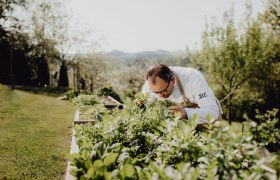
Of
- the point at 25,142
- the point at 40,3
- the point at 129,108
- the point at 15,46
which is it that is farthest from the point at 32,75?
the point at 129,108

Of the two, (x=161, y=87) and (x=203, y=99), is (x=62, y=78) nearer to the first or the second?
(x=161, y=87)

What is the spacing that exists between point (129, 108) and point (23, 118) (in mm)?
8541

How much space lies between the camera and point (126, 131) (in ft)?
11.2

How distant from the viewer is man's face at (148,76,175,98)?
14.5 ft

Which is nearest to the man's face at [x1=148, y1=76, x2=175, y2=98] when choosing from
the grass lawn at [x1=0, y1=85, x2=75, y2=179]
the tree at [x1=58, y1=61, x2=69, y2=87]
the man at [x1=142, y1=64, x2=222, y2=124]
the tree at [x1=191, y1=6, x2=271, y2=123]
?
the man at [x1=142, y1=64, x2=222, y2=124]

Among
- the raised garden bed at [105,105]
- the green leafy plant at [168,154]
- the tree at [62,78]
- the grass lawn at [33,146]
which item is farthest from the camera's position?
the tree at [62,78]

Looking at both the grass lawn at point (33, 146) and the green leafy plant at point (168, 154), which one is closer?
the green leafy plant at point (168, 154)

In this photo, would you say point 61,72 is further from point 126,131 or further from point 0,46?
point 126,131

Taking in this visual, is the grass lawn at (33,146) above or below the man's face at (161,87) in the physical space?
below

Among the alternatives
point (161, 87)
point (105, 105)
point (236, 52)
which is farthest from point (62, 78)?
point (161, 87)

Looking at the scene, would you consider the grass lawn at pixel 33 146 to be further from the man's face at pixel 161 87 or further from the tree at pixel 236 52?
the tree at pixel 236 52

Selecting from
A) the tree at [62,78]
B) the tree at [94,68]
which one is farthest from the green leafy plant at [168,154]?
the tree at [94,68]

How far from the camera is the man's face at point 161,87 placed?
14.5 feet

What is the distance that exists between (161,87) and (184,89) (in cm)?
52
